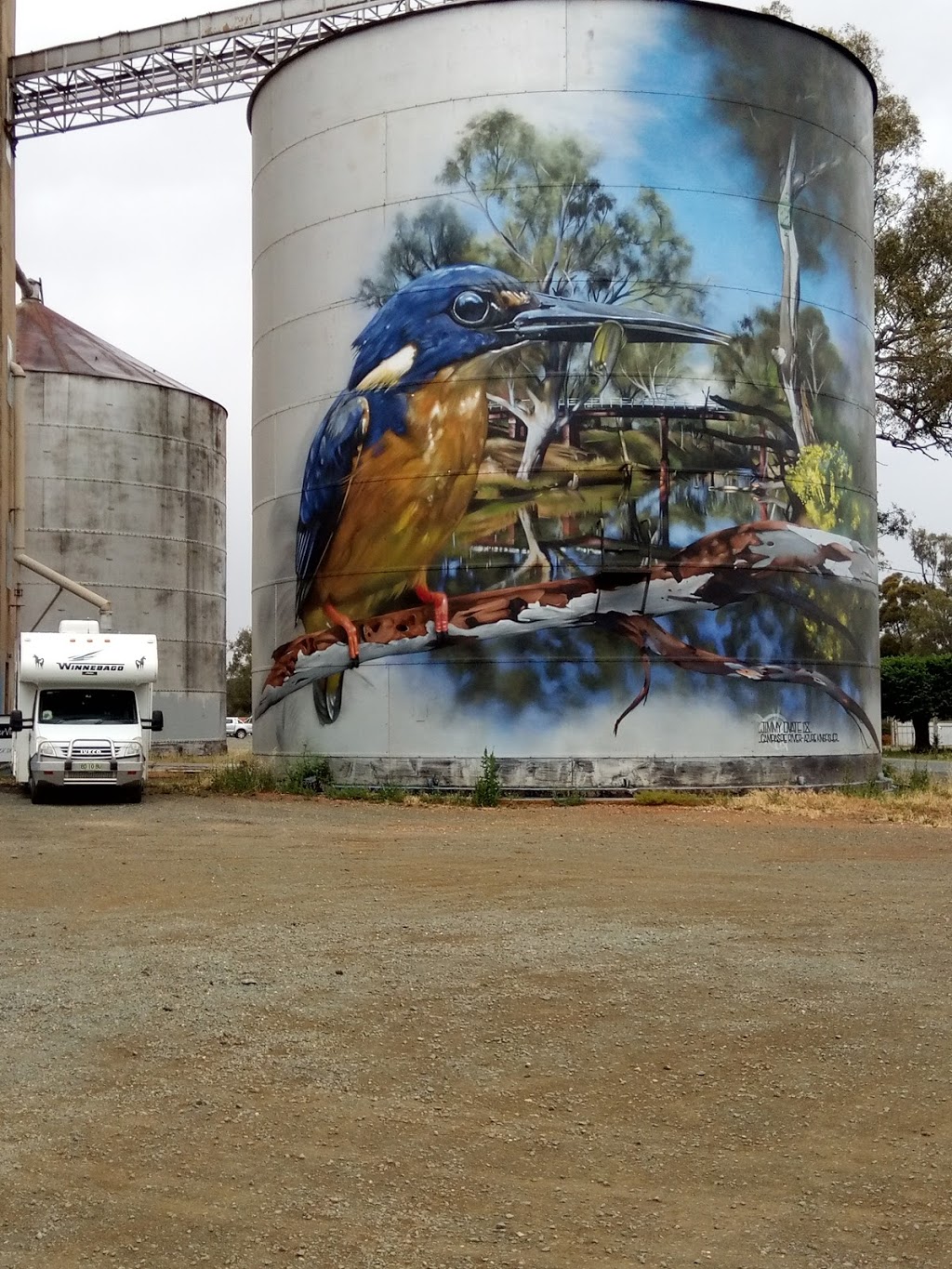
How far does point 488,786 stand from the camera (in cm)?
2345

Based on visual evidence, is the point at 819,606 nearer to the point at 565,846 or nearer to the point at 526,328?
the point at 526,328

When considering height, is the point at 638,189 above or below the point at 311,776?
above

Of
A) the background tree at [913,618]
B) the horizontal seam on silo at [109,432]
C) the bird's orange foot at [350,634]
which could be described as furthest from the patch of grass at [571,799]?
the background tree at [913,618]

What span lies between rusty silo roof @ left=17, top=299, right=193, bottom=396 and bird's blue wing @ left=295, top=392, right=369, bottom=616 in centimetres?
2121

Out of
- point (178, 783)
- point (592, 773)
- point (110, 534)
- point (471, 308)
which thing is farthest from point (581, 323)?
point (110, 534)

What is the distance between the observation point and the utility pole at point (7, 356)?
112 feet

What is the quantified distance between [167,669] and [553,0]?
26.0 meters

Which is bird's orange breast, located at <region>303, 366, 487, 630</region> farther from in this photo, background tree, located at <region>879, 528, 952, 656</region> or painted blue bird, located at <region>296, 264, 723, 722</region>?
background tree, located at <region>879, 528, 952, 656</region>

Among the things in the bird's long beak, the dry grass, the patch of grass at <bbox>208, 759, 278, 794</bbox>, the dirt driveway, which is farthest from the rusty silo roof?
the dirt driveway

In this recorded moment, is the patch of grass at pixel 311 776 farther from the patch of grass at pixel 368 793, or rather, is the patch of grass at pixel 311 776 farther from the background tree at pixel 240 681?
the background tree at pixel 240 681

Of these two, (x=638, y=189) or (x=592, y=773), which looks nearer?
(x=592, y=773)

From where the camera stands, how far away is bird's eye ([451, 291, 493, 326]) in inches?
979

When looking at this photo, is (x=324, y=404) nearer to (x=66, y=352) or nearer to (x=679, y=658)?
(x=679, y=658)

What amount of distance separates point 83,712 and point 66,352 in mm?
24209
